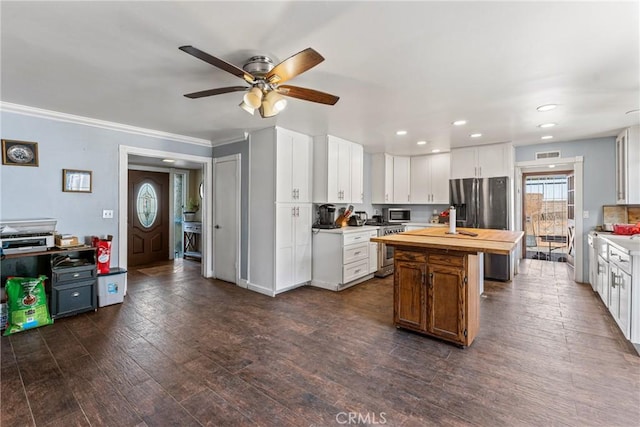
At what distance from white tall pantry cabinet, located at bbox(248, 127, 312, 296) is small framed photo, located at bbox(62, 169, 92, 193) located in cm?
203

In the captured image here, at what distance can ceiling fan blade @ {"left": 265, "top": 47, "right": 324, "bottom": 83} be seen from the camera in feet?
5.57

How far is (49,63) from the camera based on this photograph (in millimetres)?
2254

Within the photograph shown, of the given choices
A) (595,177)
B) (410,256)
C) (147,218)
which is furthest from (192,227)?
(595,177)

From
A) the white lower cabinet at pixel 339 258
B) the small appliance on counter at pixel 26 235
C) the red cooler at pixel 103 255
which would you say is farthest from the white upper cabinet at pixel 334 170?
the small appliance on counter at pixel 26 235

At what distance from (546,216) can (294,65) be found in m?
7.97

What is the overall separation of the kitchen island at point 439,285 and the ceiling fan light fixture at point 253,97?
1.64 meters

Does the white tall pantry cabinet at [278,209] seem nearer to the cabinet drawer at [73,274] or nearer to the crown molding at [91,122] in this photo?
the crown molding at [91,122]

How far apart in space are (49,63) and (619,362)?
5.05 m

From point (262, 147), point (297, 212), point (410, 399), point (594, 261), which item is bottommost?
point (410, 399)

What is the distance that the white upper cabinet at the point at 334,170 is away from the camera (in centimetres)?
458

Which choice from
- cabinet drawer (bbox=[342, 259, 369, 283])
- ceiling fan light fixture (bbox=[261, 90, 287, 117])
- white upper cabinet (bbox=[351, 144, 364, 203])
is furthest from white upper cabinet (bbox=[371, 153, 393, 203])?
ceiling fan light fixture (bbox=[261, 90, 287, 117])

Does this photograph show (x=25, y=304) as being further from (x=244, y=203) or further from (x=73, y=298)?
(x=244, y=203)

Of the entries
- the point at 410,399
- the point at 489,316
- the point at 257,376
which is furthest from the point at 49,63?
the point at 489,316

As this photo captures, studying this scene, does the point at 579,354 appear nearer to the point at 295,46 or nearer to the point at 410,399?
the point at 410,399
